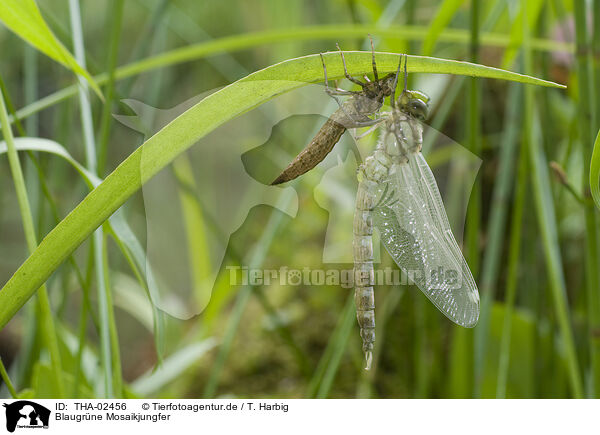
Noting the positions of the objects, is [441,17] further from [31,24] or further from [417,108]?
[31,24]

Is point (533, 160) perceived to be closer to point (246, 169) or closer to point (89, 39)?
point (246, 169)

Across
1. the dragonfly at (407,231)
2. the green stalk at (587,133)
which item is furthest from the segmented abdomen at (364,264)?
the green stalk at (587,133)

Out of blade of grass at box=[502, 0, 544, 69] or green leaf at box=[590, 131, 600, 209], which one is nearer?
green leaf at box=[590, 131, 600, 209]

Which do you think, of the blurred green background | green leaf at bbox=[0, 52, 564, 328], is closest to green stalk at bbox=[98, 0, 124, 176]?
the blurred green background

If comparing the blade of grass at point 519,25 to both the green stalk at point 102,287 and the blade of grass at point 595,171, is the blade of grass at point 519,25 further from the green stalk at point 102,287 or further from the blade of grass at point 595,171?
the green stalk at point 102,287

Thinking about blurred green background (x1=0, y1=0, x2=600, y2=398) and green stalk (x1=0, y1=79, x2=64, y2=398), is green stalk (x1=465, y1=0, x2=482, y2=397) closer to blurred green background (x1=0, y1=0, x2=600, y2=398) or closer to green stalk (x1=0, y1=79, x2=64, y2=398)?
blurred green background (x1=0, y1=0, x2=600, y2=398)

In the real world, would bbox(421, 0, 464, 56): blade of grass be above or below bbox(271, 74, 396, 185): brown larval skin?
above
